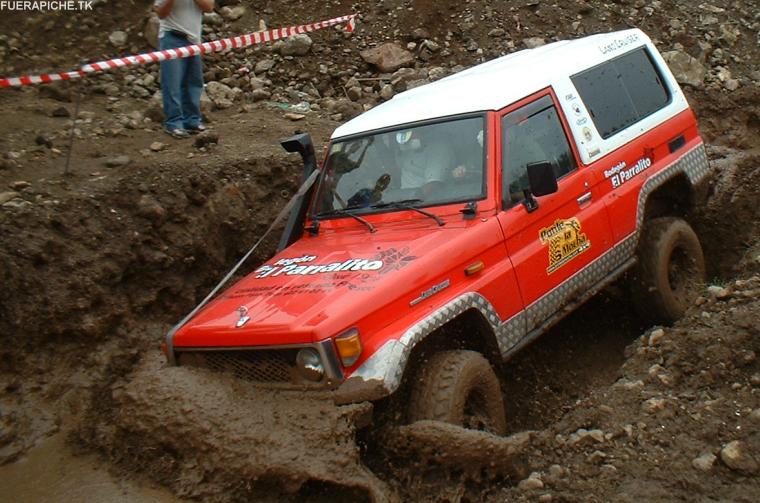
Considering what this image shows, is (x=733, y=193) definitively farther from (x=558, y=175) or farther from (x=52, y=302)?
(x=52, y=302)

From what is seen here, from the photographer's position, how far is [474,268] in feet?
15.3

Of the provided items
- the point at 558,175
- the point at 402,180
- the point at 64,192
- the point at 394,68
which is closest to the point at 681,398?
the point at 558,175

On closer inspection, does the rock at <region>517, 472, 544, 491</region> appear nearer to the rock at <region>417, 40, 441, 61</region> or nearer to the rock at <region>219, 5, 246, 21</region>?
the rock at <region>417, 40, 441, 61</region>

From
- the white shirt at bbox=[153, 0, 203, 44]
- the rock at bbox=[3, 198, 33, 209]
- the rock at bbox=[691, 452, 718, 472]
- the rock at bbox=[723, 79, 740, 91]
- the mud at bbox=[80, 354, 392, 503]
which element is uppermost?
the white shirt at bbox=[153, 0, 203, 44]

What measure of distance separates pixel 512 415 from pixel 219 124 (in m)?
4.32

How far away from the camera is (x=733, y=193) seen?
7.47m

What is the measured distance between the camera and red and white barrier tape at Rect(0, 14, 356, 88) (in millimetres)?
6805

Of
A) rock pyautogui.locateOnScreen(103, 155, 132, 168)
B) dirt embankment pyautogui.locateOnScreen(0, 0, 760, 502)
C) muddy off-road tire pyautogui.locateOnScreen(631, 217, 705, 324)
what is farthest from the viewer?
rock pyautogui.locateOnScreen(103, 155, 132, 168)

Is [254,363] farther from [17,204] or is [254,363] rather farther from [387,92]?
[387,92]

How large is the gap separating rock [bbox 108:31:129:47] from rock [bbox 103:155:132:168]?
133 inches

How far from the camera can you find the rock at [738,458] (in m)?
3.86

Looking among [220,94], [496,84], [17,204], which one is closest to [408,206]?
[496,84]

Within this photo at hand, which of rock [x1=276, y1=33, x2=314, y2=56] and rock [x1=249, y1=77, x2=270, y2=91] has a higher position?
rock [x1=276, y1=33, x2=314, y2=56]

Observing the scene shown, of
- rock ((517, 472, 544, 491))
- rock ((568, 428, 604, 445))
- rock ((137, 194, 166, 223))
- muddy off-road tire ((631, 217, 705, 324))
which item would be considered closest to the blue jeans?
rock ((137, 194, 166, 223))
